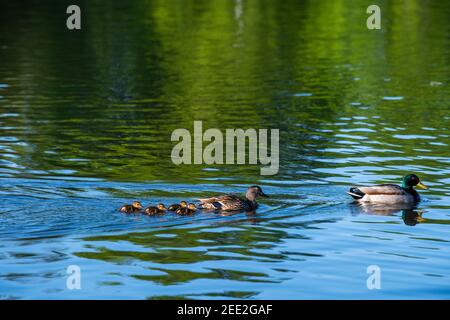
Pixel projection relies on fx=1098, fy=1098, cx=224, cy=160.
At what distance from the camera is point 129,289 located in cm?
1579

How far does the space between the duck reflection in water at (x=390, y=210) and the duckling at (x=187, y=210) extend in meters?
3.12

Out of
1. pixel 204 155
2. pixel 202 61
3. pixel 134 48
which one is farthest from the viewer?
pixel 134 48

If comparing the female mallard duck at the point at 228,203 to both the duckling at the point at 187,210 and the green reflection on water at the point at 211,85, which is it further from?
the green reflection on water at the point at 211,85

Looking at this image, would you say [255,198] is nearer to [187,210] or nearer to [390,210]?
[187,210]

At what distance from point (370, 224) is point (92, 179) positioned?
6307 mm

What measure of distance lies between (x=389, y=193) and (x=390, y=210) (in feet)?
1.14

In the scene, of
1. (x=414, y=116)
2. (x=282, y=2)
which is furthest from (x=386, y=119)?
(x=282, y=2)

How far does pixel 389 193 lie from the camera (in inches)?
850

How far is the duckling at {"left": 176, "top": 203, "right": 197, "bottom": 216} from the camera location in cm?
2003

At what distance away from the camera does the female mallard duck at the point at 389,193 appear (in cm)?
2139

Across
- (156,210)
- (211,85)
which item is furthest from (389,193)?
(211,85)

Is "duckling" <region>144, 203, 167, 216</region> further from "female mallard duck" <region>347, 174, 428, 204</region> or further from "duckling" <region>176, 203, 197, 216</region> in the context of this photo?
"female mallard duck" <region>347, 174, 428, 204</region>

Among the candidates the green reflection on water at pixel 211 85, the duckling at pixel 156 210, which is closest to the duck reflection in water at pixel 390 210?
the green reflection on water at pixel 211 85

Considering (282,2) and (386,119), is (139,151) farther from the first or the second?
(282,2)
